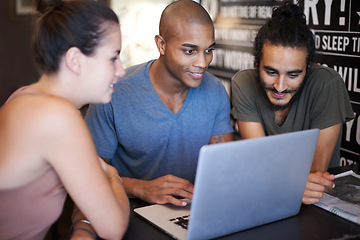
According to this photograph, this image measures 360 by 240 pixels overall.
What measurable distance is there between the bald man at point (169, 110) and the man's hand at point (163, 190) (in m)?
0.23

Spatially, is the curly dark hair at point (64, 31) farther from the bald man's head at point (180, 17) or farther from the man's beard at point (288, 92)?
the man's beard at point (288, 92)

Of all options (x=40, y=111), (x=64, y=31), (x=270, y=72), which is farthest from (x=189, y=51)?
(x=40, y=111)

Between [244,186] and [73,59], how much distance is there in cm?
52

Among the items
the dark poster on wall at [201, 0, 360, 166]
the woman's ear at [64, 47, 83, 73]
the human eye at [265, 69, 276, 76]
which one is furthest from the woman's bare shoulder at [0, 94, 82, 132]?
the dark poster on wall at [201, 0, 360, 166]

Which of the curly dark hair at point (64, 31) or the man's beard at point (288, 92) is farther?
the man's beard at point (288, 92)

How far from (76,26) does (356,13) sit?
166 centimetres

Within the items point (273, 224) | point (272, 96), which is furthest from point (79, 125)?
point (272, 96)

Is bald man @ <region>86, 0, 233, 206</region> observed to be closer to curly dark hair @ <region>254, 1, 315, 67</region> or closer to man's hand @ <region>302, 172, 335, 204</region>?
curly dark hair @ <region>254, 1, 315, 67</region>

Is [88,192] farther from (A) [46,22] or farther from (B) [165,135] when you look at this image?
(B) [165,135]

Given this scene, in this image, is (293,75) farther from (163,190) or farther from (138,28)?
(138,28)

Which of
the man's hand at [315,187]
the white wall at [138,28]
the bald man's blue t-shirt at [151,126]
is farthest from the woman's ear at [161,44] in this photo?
the white wall at [138,28]

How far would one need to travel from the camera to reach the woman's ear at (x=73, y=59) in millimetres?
1025

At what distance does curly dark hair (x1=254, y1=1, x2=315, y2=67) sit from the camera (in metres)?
1.74

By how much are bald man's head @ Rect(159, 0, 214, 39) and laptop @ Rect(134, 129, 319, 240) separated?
0.78 metres
